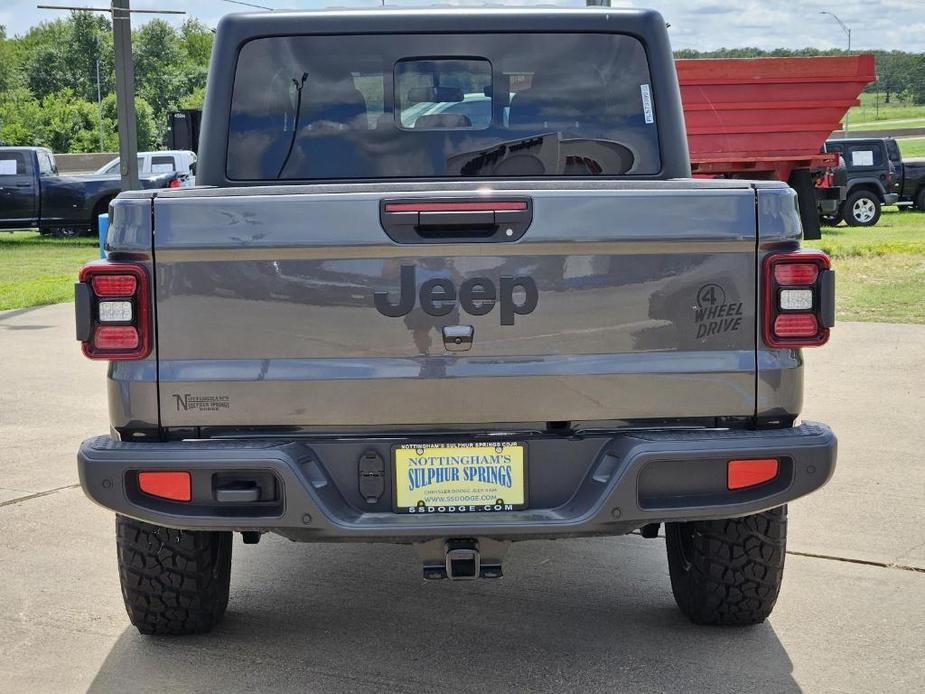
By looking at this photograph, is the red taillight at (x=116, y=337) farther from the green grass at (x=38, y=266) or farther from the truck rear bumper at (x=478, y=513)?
the green grass at (x=38, y=266)

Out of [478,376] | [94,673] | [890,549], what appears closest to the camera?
[478,376]

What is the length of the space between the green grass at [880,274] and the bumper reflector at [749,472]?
9.17 meters

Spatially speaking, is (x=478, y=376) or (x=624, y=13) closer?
(x=478, y=376)

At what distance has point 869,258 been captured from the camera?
677 inches

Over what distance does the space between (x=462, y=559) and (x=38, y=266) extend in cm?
1723

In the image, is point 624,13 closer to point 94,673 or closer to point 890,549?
point 890,549

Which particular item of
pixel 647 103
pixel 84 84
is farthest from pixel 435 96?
pixel 84 84

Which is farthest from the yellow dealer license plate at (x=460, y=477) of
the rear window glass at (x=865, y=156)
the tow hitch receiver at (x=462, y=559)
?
the rear window glass at (x=865, y=156)

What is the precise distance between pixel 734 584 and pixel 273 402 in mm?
1639

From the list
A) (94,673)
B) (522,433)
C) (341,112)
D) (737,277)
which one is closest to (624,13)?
(341,112)

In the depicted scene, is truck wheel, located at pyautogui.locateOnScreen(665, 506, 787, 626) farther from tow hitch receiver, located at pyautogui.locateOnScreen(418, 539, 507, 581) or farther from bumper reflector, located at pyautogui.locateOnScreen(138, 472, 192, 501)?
bumper reflector, located at pyautogui.locateOnScreen(138, 472, 192, 501)

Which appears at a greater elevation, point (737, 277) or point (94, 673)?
point (737, 277)

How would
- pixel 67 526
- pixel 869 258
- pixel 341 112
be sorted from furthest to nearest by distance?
pixel 869 258, pixel 67 526, pixel 341 112

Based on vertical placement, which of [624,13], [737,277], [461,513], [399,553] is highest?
[624,13]
